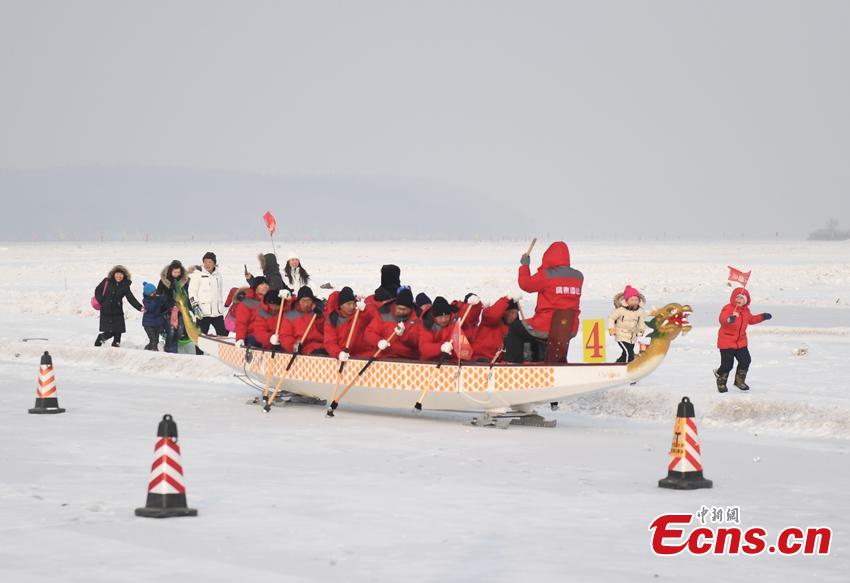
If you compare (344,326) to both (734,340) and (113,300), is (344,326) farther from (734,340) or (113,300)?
(113,300)

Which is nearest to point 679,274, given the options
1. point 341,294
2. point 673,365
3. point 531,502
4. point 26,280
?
point 26,280

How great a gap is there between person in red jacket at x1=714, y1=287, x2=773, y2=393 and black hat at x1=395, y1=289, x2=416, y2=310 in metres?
3.60

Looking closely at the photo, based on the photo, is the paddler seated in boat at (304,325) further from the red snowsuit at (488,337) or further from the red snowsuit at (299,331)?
the red snowsuit at (488,337)

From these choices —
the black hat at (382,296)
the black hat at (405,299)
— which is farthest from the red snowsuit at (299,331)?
the black hat at (405,299)

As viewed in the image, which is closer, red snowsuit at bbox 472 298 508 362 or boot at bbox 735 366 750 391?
red snowsuit at bbox 472 298 508 362

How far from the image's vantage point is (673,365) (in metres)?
20.6

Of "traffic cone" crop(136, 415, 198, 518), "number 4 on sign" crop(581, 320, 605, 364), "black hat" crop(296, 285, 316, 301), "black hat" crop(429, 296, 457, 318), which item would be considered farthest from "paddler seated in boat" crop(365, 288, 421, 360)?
"traffic cone" crop(136, 415, 198, 518)

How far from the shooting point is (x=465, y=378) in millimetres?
15742

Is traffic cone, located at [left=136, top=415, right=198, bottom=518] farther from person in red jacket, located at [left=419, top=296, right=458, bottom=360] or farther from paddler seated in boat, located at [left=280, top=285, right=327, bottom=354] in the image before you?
paddler seated in boat, located at [left=280, top=285, right=327, bottom=354]

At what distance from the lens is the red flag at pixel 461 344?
15734mm

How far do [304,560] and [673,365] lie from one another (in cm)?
1238

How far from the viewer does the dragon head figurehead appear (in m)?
14.4

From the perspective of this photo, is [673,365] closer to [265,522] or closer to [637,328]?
[637,328]

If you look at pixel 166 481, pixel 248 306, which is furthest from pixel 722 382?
pixel 166 481
